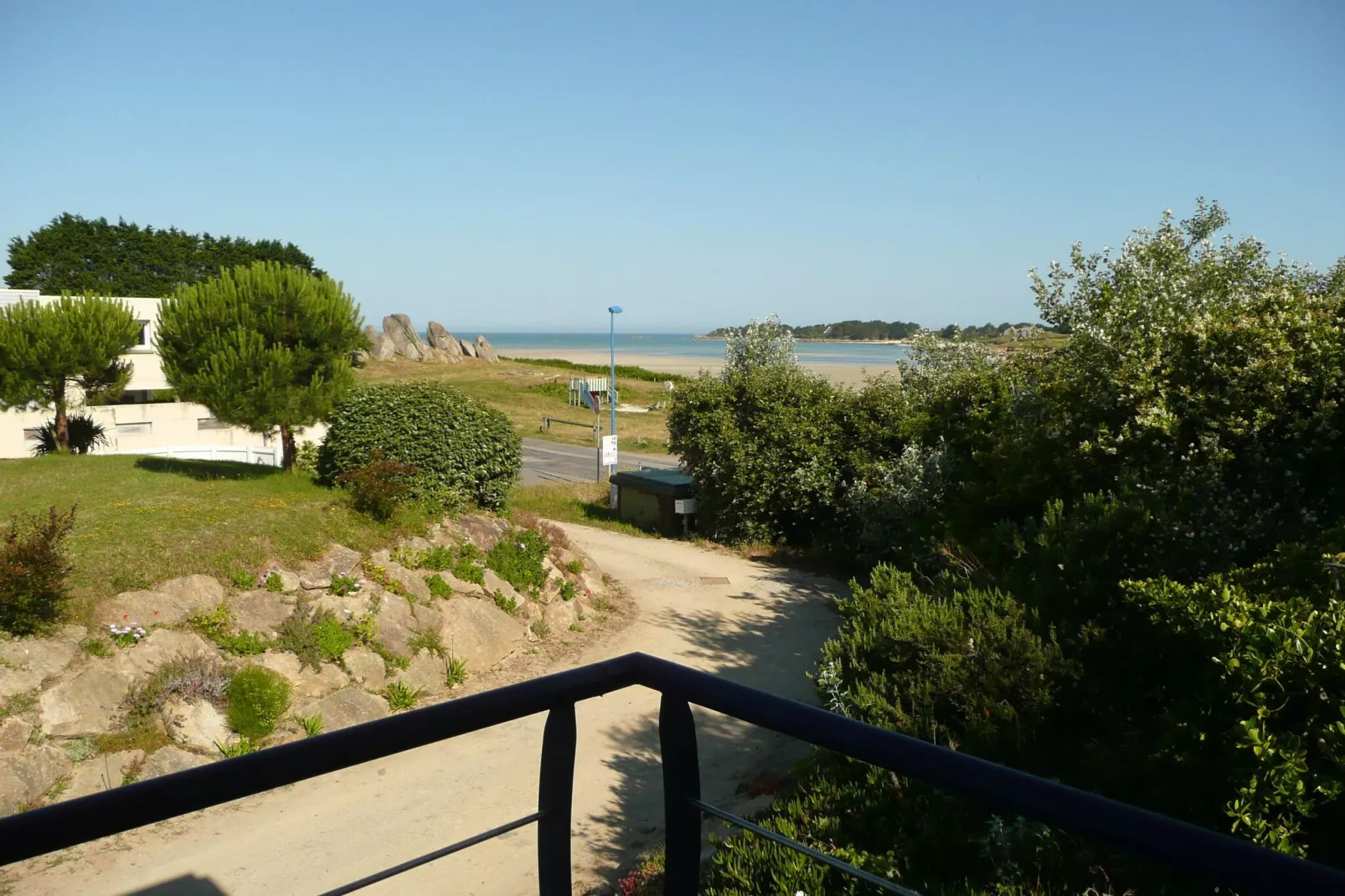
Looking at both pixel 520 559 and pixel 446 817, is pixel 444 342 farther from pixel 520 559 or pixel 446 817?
pixel 446 817

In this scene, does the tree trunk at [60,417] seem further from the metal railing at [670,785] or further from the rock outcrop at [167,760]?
the metal railing at [670,785]

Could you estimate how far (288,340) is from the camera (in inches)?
550

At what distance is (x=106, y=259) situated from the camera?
60.1 m

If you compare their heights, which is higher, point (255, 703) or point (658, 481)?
point (658, 481)

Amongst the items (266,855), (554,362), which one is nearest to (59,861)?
(266,855)

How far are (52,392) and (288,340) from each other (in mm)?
9614

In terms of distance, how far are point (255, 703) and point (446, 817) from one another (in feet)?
8.15

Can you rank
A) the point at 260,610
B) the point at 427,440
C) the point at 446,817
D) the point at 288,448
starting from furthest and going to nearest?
the point at 288,448
the point at 427,440
the point at 260,610
the point at 446,817

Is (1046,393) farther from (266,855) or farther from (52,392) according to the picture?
(52,392)

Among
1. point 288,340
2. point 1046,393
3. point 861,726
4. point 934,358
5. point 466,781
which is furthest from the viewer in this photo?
point 934,358

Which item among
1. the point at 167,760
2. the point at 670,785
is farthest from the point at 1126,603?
the point at 167,760

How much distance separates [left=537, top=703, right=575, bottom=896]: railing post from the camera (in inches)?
75.5

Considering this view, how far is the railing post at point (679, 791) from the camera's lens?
1935 millimetres

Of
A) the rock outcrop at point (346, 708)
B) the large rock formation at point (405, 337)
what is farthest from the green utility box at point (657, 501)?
the large rock formation at point (405, 337)
